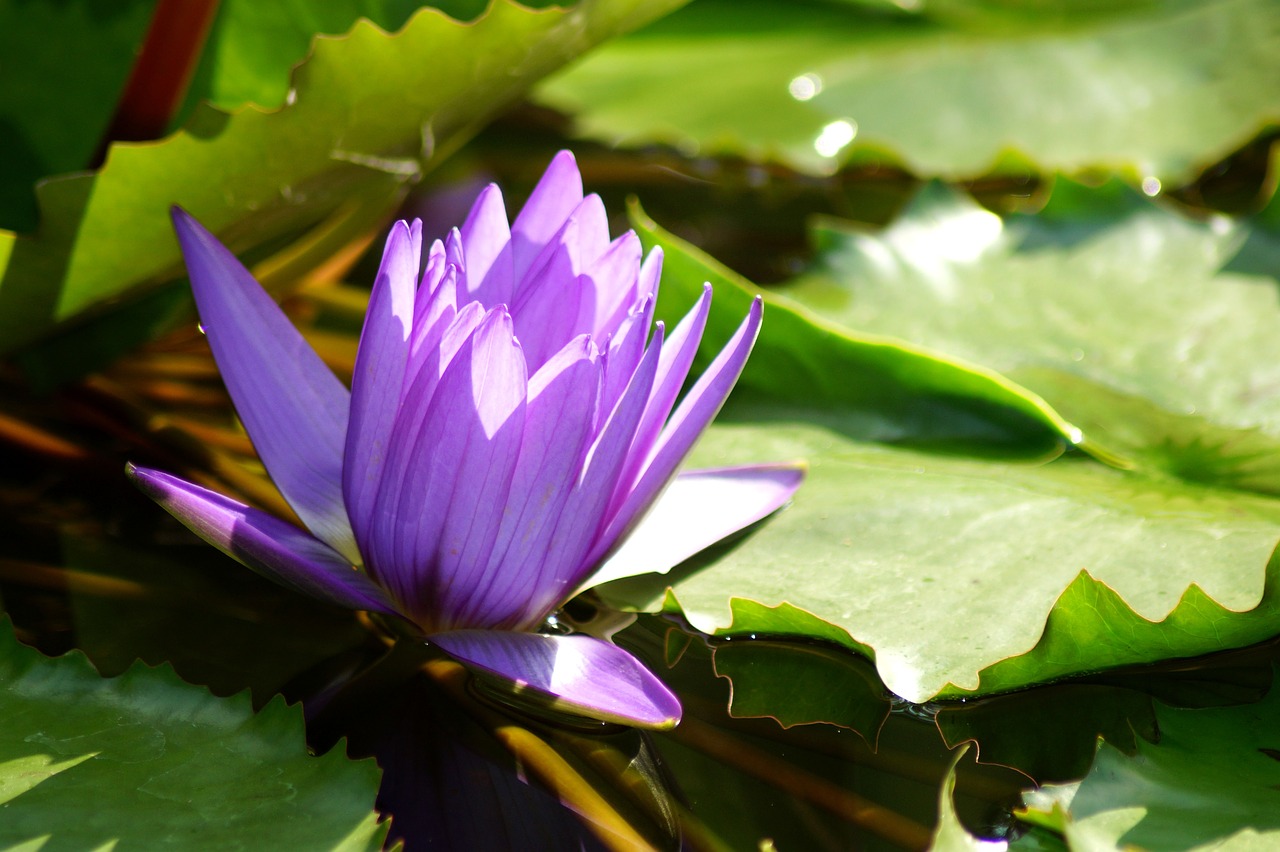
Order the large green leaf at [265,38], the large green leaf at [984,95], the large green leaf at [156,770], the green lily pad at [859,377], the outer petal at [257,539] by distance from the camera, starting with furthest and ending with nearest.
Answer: the large green leaf at [984,95]
the large green leaf at [265,38]
the green lily pad at [859,377]
the outer petal at [257,539]
the large green leaf at [156,770]

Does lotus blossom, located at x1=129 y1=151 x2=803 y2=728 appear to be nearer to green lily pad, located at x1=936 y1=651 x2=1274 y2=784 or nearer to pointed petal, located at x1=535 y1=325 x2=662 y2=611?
pointed petal, located at x1=535 y1=325 x2=662 y2=611

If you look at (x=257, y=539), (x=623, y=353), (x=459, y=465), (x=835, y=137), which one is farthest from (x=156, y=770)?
(x=835, y=137)

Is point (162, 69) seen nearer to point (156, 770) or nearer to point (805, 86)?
point (156, 770)

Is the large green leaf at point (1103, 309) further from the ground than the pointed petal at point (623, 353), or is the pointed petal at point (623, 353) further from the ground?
the pointed petal at point (623, 353)

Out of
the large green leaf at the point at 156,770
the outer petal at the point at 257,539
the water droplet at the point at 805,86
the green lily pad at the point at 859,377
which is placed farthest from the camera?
the water droplet at the point at 805,86

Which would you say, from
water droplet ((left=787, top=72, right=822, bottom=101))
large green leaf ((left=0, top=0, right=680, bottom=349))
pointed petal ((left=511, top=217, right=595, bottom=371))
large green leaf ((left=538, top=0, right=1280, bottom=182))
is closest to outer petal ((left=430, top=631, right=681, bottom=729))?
pointed petal ((left=511, top=217, right=595, bottom=371))

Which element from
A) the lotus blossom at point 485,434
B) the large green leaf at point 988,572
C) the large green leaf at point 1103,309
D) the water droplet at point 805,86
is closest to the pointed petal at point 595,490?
the lotus blossom at point 485,434

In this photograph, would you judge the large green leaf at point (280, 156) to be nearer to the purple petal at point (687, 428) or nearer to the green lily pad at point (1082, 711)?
the purple petal at point (687, 428)

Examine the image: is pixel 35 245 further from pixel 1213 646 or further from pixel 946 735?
pixel 1213 646

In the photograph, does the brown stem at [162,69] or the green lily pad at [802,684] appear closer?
the green lily pad at [802,684]
